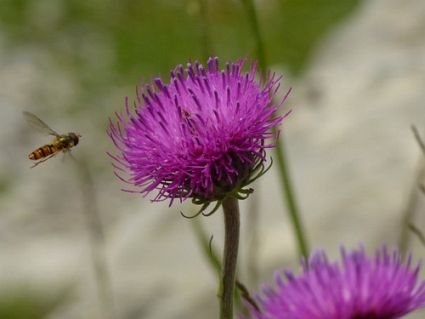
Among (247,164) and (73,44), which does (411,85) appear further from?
(73,44)

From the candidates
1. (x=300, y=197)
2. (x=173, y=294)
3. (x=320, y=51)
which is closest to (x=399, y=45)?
(x=320, y=51)

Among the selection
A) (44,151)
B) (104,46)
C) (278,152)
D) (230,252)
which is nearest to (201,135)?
(230,252)

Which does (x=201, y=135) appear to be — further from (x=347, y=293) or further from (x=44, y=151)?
(x=44, y=151)

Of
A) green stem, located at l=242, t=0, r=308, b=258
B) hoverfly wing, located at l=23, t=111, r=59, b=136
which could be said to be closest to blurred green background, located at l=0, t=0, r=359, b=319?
hoverfly wing, located at l=23, t=111, r=59, b=136

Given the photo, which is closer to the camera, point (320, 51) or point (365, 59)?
point (365, 59)

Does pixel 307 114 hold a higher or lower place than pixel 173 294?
higher

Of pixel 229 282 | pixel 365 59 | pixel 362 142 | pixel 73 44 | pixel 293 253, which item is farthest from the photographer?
pixel 73 44
